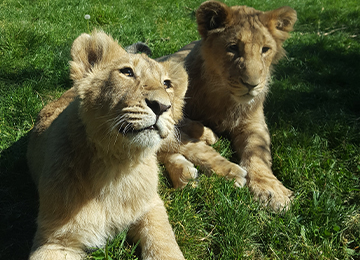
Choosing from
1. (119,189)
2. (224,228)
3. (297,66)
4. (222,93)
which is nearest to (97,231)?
(119,189)

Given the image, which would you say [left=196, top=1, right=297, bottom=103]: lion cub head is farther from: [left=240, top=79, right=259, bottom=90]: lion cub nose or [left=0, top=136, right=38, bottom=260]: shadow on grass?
[left=0, top=136, right=38, bottom=260]: shadow on grass

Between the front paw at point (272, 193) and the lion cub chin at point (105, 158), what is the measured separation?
1.03 m

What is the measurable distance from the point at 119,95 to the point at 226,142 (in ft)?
7.25

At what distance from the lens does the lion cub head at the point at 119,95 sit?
7.41 feet

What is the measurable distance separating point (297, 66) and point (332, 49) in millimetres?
1568

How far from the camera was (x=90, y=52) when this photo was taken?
109 inches

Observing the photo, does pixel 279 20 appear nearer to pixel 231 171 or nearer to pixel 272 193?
pixel 231 171

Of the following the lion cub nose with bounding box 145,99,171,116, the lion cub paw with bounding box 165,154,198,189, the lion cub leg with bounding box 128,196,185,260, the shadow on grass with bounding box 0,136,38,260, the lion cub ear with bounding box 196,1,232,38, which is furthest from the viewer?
the lion cub ear with bounding box 196,1,232,38

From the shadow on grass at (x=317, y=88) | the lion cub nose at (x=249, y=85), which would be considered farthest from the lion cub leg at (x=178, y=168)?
the shadow on grass at (x=317, y=88)

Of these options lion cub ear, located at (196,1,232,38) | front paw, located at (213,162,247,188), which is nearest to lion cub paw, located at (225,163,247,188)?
front paw, located at (213,162,247,188)

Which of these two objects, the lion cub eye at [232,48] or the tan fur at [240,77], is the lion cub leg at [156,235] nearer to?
the tan fur at [240,77]

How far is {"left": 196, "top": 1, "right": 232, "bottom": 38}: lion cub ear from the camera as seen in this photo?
156 inches

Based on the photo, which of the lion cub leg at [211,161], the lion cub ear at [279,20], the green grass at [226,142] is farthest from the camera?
the lion cub ear at [279,20]

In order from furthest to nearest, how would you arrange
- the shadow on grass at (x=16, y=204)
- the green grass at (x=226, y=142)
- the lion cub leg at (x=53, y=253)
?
the green grass at (x=226, y=142) → the shadow on grass at (x=16, y=204) → the lion cub leg at (x=53, y=253)
